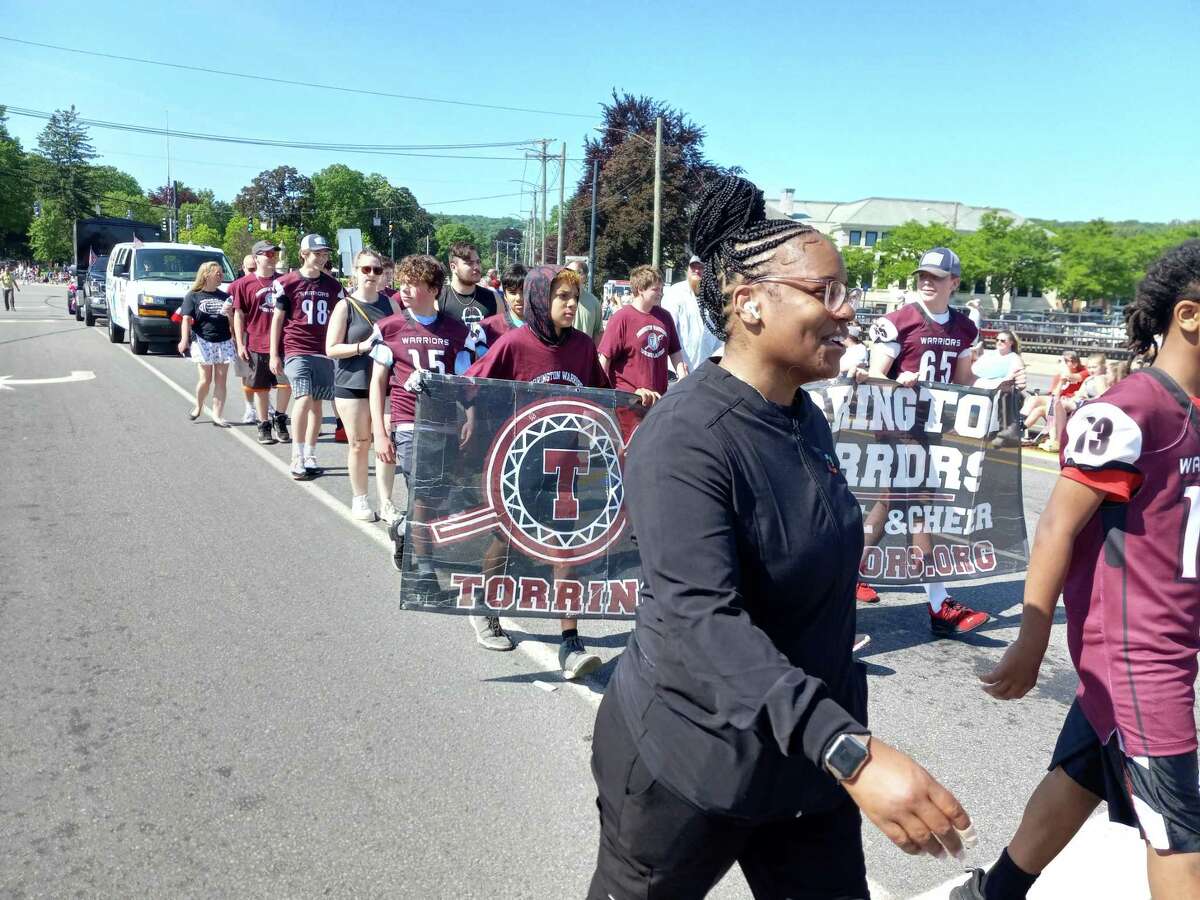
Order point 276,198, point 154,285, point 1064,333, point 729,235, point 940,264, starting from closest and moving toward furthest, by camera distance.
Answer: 1. point 729,235
2. point 940,264
3. point 154,285
4. point 1064,333
5. point 276,198

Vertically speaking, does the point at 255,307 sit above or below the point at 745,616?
above

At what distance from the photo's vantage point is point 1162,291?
7.88 ft

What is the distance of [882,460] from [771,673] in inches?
168

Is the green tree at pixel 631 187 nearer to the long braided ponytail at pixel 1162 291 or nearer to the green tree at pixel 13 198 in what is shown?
the long braided ponytail at pixel 1162 291

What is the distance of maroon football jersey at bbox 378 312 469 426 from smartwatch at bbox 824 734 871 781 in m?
5.13

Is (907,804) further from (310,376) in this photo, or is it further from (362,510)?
(310,376)

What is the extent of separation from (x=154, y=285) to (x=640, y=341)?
629 inches

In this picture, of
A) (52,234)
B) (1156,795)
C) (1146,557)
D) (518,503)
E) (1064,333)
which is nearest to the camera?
(1156,795)

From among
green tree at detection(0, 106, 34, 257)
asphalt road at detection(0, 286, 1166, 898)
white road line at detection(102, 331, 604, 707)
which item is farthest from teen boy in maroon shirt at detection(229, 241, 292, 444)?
green tree at detection(0, 106, 34, 257)

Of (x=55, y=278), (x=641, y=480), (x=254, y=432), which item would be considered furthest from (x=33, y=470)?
(x=55, y=278)

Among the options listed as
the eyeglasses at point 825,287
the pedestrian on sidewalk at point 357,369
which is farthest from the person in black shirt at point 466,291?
the eyeglasses at point 825,287

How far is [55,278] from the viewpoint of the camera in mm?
90375

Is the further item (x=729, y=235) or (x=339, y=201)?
(x=339, y=201)

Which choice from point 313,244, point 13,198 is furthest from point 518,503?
point 13,198
